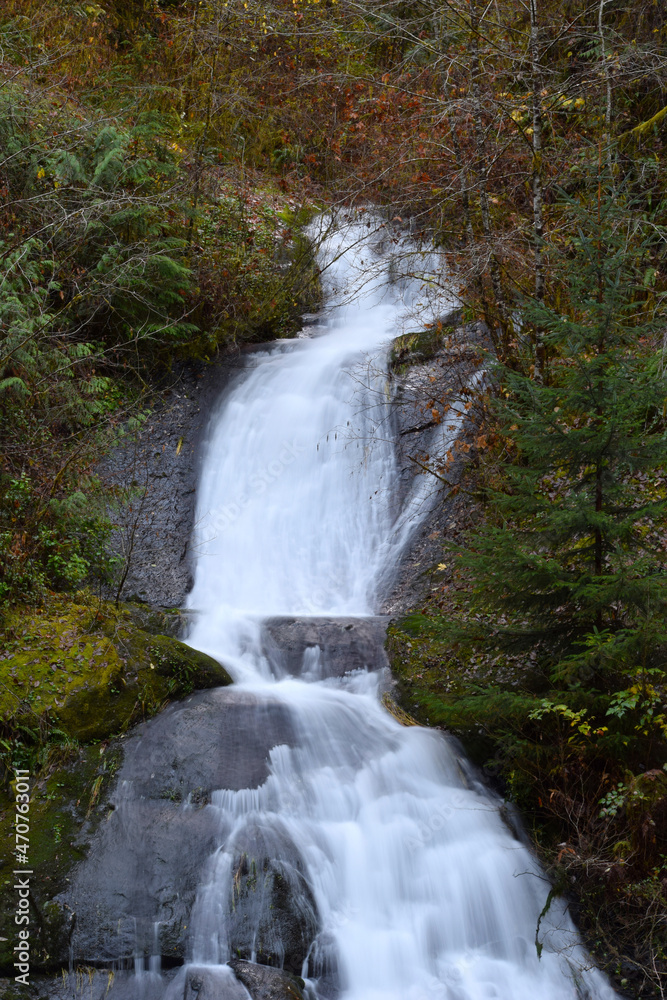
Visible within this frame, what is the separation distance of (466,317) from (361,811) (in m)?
6.66

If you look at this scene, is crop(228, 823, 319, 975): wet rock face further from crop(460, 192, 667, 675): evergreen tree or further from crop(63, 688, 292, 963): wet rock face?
crop(460, 192, 667, 675): evergreen tree

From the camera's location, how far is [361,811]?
5.78 m

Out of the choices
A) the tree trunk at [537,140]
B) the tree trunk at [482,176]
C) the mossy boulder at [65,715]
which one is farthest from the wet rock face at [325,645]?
the tree trunk at [482,176]

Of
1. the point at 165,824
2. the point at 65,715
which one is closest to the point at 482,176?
the point at 65,715

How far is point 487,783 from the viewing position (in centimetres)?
605

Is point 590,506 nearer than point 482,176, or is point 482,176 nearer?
point 590,506

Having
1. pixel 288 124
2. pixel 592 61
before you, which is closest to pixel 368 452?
pixel 592 61

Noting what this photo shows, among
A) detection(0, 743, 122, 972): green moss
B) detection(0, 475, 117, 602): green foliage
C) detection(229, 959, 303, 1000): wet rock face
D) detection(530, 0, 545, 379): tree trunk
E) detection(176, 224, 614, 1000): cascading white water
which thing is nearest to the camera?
detection(229, 959, 303, 1000): wet rock face

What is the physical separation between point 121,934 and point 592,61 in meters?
11.1

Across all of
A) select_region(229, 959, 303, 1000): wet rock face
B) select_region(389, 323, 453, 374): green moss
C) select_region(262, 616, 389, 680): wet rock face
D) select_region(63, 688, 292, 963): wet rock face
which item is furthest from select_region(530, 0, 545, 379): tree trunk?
select_region(229, 959, 303, 1000): wet rock face

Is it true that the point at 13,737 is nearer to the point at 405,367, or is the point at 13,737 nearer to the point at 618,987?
the point at 618,987

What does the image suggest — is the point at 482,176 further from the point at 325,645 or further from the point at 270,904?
the point at 270,904

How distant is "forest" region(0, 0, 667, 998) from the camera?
515 centimetres

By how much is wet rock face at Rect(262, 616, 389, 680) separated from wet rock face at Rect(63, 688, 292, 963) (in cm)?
96
